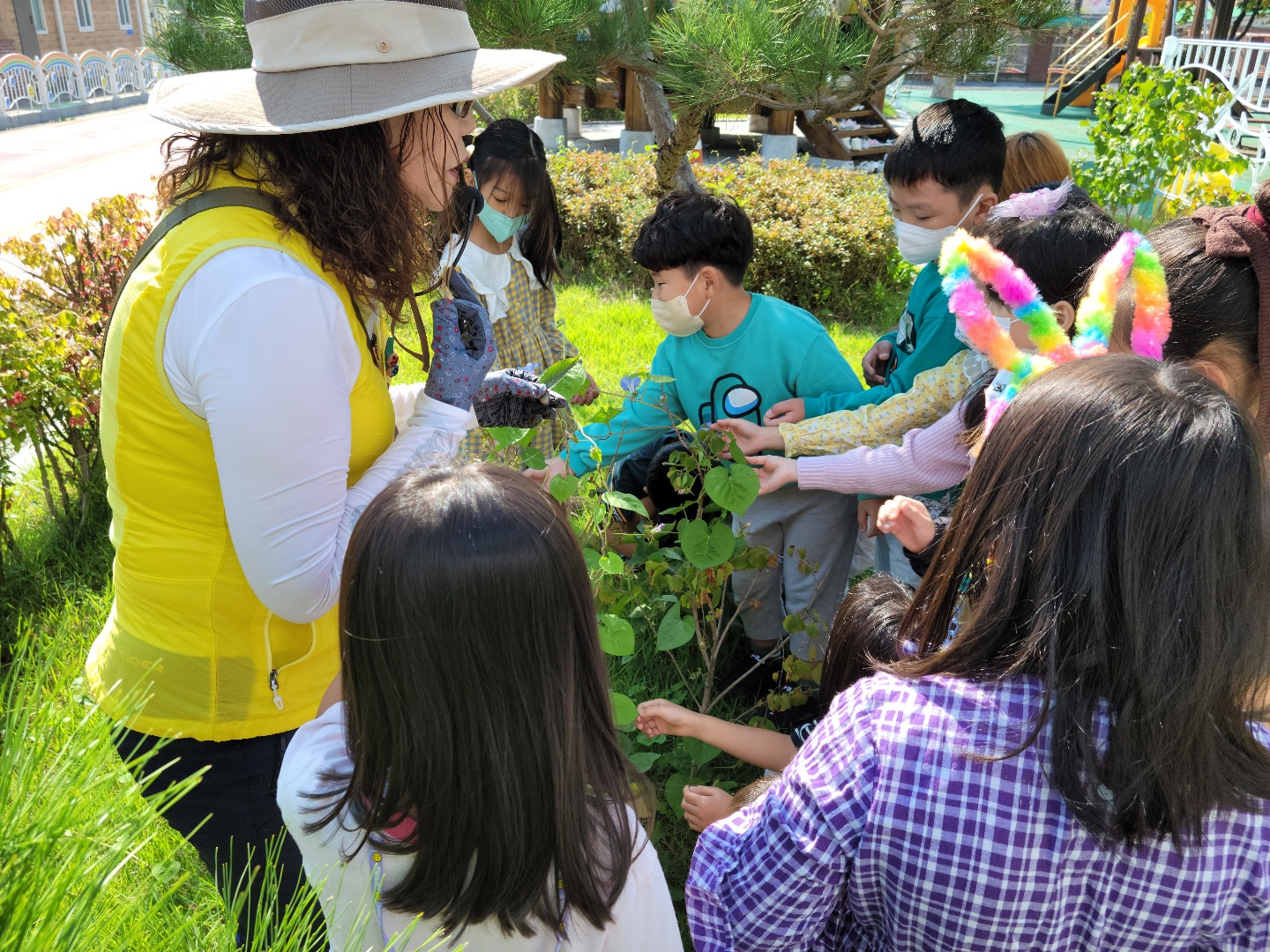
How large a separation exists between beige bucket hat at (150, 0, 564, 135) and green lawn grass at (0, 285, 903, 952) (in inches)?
24.5

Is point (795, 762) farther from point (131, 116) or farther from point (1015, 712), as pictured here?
point (131, 116)

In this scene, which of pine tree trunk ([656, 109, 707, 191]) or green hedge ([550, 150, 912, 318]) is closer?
pine tree trunk ([656, 109, 707, 191])

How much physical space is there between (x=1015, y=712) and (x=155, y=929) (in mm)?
732

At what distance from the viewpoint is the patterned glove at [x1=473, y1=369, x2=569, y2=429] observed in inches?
58.9

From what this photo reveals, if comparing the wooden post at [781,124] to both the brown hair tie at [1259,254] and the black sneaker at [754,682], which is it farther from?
the brown hair tie at [1259,254]

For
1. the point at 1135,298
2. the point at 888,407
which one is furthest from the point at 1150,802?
the point at 888,407

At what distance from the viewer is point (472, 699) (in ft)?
3.03

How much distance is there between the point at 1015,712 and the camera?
0.89 meters

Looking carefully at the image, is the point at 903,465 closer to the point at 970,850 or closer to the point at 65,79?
the point at 970,850

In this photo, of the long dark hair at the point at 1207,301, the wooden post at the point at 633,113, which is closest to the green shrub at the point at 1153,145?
the long dark hair at the point at 1207,301

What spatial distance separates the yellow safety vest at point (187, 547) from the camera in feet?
3.50

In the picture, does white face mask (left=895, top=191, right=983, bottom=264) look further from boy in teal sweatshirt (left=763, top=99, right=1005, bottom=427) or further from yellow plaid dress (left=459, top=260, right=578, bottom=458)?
yellow plaid dress (left=459, top=260, right=578, bottom=458)

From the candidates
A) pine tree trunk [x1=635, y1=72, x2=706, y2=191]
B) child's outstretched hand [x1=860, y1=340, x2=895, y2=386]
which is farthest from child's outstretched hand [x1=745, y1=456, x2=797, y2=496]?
pine tree trunk [x1=635, y1=72, x2=706, y2=191]

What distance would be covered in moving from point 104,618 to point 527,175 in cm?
175
